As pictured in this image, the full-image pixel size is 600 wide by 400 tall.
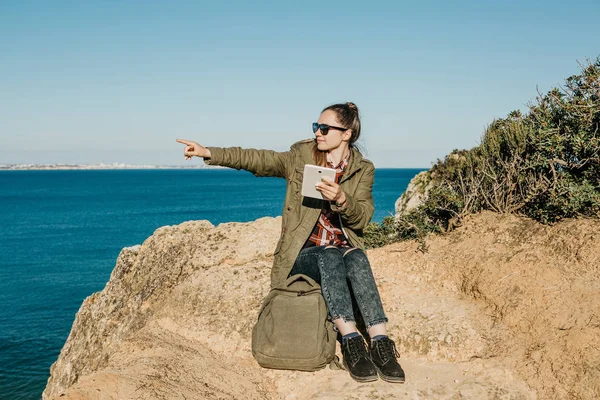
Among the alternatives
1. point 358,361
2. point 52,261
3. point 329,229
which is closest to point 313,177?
point 329,229

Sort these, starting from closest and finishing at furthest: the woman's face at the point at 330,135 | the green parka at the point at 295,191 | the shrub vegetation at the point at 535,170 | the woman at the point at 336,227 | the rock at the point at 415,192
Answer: the woman at the point at 336,227
the green parka at the point at 295,191
the woman's face at the point at 330,135
the shrub vegetation at the point at 535,170
the rock at the point at 415,192

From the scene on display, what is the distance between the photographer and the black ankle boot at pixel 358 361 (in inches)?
183

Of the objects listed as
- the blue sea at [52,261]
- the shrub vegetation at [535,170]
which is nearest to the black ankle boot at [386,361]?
the shrub vegetation at [535,170]

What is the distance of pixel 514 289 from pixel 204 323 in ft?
12.4

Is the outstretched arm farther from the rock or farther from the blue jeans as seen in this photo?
the rock

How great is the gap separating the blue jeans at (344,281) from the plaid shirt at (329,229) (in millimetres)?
217

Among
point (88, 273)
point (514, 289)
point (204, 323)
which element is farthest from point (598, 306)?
point (88, 273)

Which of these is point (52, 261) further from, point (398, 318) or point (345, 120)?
point (345, 120)

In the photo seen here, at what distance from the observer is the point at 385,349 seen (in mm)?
4781

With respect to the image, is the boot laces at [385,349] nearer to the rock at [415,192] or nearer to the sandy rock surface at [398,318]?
the sandy rock surface at [398,318]

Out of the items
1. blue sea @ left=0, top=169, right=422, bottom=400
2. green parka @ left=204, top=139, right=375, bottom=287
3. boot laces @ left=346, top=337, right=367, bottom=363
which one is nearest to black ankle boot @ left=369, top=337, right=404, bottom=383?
boot laces @ left=346, top=337, right=367, bottom=363

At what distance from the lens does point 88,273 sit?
103 ft

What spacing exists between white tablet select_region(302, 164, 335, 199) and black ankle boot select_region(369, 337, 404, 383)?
1.56m

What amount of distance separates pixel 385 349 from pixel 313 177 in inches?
71.1
